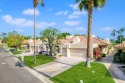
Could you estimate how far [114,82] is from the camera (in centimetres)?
1975

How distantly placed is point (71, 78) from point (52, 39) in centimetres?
2532

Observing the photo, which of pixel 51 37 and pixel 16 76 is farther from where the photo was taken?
pixel 51 37

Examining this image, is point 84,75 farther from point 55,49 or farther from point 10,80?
point 55,49

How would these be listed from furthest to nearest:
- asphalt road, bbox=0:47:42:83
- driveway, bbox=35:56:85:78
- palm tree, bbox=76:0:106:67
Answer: palm tree, bbox=76:0:106:67
driveway, bbox=35:56:85:78
asphalt road, bbox=0:47:42:83

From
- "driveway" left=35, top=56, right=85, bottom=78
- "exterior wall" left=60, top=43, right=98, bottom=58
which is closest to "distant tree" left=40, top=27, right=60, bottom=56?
"exterior wall" left=60, top=43, right=98, bottom=58

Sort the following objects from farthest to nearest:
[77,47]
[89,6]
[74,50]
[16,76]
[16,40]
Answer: [16,40] < [74,50] < [77,47] < [89,6] < [16,76]

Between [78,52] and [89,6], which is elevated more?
[89,6]

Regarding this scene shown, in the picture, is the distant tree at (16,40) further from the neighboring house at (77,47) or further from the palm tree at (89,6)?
the palm tree at (89,6)

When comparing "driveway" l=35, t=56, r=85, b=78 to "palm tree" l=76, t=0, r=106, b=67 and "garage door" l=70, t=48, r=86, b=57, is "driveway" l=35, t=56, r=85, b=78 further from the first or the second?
"garage door" l=70, t=48, r=86, b=57

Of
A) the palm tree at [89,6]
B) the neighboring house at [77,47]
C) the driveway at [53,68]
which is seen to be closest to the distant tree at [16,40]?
the neighboring house at [77,47]

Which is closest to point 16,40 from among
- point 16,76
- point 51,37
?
point 51,37

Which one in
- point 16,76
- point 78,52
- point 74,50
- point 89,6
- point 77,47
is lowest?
point 16,76

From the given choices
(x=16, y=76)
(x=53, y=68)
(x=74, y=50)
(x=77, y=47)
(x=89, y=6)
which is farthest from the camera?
(x=74, y=50)

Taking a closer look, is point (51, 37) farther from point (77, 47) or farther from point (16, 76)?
point (16, 76)
